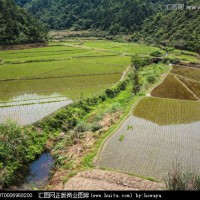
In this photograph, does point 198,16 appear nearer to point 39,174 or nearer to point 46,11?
point 39,174

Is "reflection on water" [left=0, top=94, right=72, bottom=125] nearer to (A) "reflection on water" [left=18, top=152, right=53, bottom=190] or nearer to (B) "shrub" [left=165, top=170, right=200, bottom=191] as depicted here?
(A) "reflection on water" [left=18, top=152, right=53, bottom=190]


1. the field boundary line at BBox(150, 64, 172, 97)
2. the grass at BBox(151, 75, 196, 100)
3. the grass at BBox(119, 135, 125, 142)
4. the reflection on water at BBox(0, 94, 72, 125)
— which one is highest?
the reflection on water at BBox(0, 94, 72, 125)

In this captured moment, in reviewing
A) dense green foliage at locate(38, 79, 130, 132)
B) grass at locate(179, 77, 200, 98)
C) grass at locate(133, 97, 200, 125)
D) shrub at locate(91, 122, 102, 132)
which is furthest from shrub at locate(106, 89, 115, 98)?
shrub at locate(91, 122, 102, 132)


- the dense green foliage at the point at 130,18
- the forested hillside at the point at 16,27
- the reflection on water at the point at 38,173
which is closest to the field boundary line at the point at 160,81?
the reflection on water at the point at 38,173

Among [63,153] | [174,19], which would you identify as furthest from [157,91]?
[174,19]

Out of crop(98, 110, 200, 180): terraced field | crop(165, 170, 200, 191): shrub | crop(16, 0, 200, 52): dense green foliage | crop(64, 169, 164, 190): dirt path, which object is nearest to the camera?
crop(165, 170, 200, 191): shrub

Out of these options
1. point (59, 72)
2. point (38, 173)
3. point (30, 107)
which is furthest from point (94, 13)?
point (38, 173)

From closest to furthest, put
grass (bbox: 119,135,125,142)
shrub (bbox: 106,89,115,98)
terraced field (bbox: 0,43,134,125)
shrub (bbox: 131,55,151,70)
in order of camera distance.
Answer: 1. grass (bbox: 119,135,125,142)
2. terraced field (bbox: 0,43,134,125)
3. shrub (bbox: 106,89,115,98)
4. shrub (bbox: 131,55,151,70)

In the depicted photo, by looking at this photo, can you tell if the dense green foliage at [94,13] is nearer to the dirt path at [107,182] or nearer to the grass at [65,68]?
the grass at [65,68]
